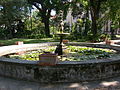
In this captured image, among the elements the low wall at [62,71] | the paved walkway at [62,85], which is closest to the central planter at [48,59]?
the low wall at [62,71]

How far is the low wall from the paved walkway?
0.19 m

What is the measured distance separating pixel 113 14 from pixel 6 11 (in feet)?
42.9

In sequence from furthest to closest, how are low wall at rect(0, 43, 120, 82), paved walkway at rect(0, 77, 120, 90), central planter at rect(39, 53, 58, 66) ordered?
low wall at rect(0, 43, 120, 82)
central planter at rect(39, 53, 58, 66)
paved walkway at rect(0, 77, 120, 90)

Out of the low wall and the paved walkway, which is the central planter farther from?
the paved walkway

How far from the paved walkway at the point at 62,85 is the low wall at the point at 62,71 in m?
0.19

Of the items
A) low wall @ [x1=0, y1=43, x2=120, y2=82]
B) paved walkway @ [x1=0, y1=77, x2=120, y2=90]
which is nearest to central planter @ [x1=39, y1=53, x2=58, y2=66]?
low wall @ [x1=0, y1=43, x2=120, y2=82]

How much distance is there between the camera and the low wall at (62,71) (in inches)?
174

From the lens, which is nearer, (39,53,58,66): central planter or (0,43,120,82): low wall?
(39,53,58,66): central planter

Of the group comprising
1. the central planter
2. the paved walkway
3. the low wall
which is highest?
the central planter

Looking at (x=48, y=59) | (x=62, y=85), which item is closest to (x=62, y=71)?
(x=62, y=85)

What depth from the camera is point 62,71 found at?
4.42 m

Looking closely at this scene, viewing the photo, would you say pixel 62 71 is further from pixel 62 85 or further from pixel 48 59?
pixel 48 59

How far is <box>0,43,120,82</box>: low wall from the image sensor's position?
14.5 ft

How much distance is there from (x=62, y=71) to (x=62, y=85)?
417 mm
